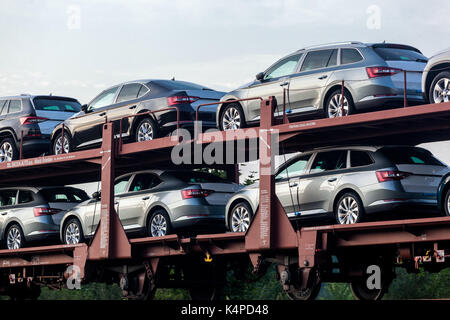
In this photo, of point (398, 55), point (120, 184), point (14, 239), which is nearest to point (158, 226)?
point (120, 184)

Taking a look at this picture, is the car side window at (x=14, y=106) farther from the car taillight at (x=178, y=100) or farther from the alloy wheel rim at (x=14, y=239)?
the car taillight at (x=178, y=100)

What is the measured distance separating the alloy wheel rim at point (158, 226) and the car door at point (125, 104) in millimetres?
1896

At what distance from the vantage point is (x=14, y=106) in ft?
58.9

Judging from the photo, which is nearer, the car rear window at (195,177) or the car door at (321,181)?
the car door at (321,181)

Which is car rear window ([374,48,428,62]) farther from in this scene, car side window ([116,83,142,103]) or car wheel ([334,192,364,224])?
car side window ([116,83,142,103])

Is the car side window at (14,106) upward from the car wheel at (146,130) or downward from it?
upward

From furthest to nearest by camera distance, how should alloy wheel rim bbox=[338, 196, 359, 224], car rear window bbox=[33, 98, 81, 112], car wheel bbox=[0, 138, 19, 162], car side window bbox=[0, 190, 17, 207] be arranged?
1. car rear window bbox=[33, 98, 81, 112]
2. car wheel bbox=[0, 138, 19, 162]
3. car side window bbox=[0, 190, 17, 207]
4. alloy wheel rim bbox=[338, 196, 359, 224]

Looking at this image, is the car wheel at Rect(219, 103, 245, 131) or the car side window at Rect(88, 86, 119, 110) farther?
the car side window at Rect(88, 86, 119, 110)

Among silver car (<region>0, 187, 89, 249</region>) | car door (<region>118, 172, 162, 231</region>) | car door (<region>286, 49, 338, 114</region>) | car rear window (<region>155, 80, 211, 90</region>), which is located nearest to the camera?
car door (<region>286, 49, 338, 114</region>)

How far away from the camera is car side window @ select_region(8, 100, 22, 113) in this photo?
17.8m

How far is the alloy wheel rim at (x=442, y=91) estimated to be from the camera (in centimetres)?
1137

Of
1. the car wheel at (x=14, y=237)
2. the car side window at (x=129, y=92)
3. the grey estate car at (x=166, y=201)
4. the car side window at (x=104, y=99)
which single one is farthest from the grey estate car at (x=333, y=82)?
the car wheel at (x=14, y=237)

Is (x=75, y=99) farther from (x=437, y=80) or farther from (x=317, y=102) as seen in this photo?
(x=437, y=80)

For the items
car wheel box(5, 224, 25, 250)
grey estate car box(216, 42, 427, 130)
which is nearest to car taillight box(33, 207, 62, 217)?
car wheel box(5, 224, 25, 250)
